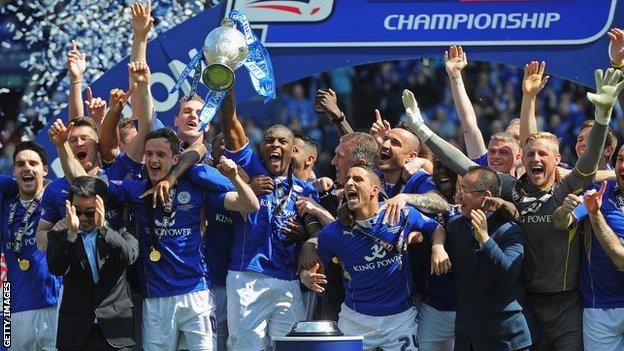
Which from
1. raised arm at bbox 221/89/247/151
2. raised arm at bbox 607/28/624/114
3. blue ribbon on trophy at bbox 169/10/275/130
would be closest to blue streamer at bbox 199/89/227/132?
blue ribbon on trophy at bbox 169/10/275/130

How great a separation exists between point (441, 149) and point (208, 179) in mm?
1427

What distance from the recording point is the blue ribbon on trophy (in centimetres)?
724

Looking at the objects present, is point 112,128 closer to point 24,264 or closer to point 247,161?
point 247,161

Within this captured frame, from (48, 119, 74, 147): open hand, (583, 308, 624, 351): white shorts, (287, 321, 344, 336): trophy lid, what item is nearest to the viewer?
(287, 321, 344, 336): trophy lid

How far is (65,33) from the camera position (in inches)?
375

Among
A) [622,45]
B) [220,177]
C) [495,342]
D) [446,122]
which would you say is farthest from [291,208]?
[446,122]

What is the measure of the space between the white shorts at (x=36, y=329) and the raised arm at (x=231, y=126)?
1.68 m

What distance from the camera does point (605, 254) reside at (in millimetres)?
7152

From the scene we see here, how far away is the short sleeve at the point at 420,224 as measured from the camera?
7316 mm

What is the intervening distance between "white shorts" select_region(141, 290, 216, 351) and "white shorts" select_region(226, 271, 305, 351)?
0.59ft

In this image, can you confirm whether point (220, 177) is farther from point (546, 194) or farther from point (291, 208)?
point (546, 194)

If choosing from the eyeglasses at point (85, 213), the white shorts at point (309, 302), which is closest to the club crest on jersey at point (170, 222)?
the eyeglasses at point (85, 213)

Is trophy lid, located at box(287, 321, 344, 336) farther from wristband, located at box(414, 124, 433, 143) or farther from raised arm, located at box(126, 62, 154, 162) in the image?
raised arm, located at box(126, 62, 154, 162)

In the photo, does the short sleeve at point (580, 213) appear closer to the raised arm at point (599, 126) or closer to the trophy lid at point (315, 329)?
the raised arm at point (599, 126)
